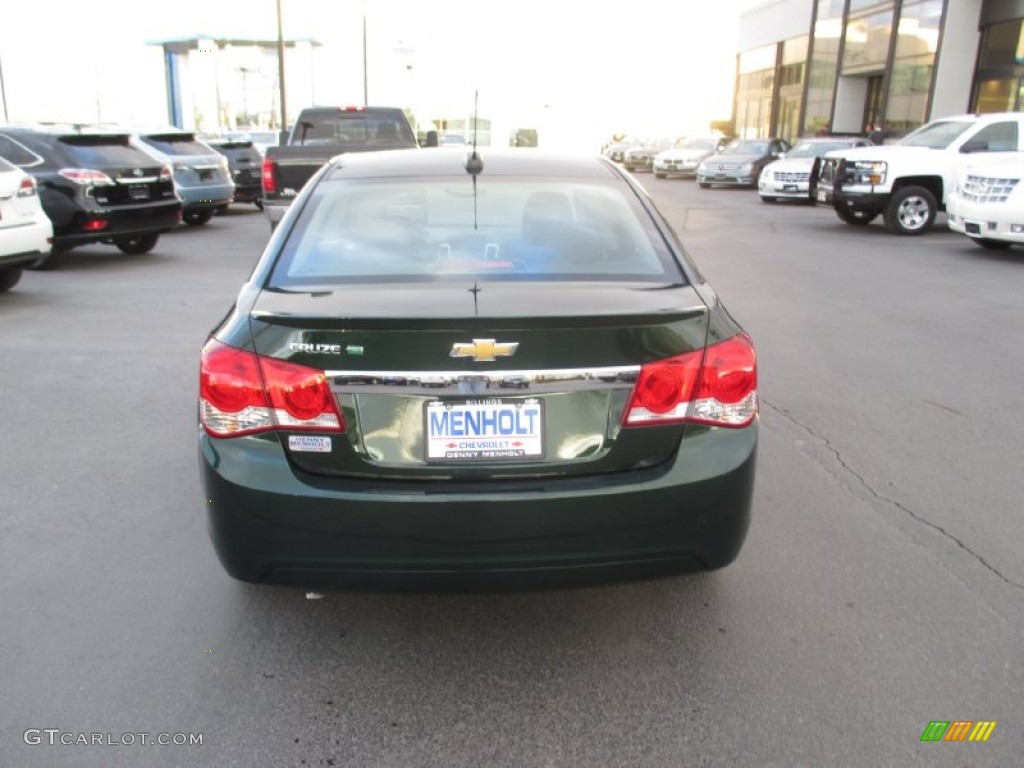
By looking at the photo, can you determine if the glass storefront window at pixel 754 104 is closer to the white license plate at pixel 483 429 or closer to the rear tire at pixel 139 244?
the rear tire at pixel 139 244

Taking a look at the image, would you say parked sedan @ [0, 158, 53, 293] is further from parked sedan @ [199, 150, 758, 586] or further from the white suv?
the white suv

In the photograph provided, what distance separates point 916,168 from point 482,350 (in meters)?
14.6

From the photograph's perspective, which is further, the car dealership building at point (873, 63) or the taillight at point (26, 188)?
the car dealership building at point (873, 63)

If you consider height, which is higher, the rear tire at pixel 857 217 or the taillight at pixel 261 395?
the taillight at pixel 261 395

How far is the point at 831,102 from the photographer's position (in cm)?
3594

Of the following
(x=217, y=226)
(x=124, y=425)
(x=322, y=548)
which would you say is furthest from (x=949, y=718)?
(x=217, y=226)

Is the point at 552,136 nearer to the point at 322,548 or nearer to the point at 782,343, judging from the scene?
the point at 782,343

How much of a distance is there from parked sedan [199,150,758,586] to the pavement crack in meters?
1.40

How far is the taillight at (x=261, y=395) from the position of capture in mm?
2627

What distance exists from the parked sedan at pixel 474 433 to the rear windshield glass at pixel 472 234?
0.61 ft

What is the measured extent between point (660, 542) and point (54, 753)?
1845 millimetres

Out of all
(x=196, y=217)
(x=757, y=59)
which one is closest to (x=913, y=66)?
(x=757, y=59)

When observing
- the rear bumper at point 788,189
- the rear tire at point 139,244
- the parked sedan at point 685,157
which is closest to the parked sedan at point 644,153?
the parked sedan at point 685,157

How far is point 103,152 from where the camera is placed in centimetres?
1186
